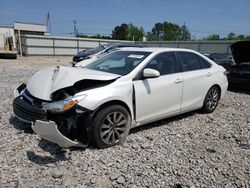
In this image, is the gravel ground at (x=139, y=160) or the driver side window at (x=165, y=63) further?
the driver side window at (x=165, y=63)

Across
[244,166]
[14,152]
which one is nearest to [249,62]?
[244,166]

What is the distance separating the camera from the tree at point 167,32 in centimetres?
7638

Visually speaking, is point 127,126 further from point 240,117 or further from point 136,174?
point 240,117

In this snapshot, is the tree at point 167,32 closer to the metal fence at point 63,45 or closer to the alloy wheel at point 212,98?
the metal fence at point 63,45

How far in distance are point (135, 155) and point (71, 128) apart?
978mm

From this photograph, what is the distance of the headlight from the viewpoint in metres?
2.97

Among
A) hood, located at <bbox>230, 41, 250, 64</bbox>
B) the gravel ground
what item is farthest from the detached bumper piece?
hood, located at <bbox>230, 41, 250, 64</bbox>

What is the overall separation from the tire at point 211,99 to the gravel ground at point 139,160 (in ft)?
2.60

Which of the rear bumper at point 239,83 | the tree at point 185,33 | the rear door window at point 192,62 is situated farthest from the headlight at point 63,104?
the tree at point 185,33

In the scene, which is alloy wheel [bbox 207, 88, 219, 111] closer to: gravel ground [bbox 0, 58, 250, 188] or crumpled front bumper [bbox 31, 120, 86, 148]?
gravel ground [bbox 0, 58, 250, 188]

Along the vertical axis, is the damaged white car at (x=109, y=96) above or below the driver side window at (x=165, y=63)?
below

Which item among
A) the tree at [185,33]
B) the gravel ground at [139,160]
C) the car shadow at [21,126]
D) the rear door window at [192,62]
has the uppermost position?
the tree at [185,33]

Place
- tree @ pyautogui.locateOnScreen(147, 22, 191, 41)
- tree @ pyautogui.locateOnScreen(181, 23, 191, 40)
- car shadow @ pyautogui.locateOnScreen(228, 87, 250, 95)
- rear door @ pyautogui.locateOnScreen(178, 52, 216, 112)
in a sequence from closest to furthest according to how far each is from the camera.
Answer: rear door @ pyautogui.locateOnScreen(178, 52, 216, 112) → car shadow @ pyautogui.locateOnScreen(228, 87, 250, 95) → tree @ pyautogui.locateOnScreen(181, 23, 191, 40) → tree @ pyautogui.locateOnScreen(147, 22, 191, 41)

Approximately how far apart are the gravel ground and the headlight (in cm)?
63
